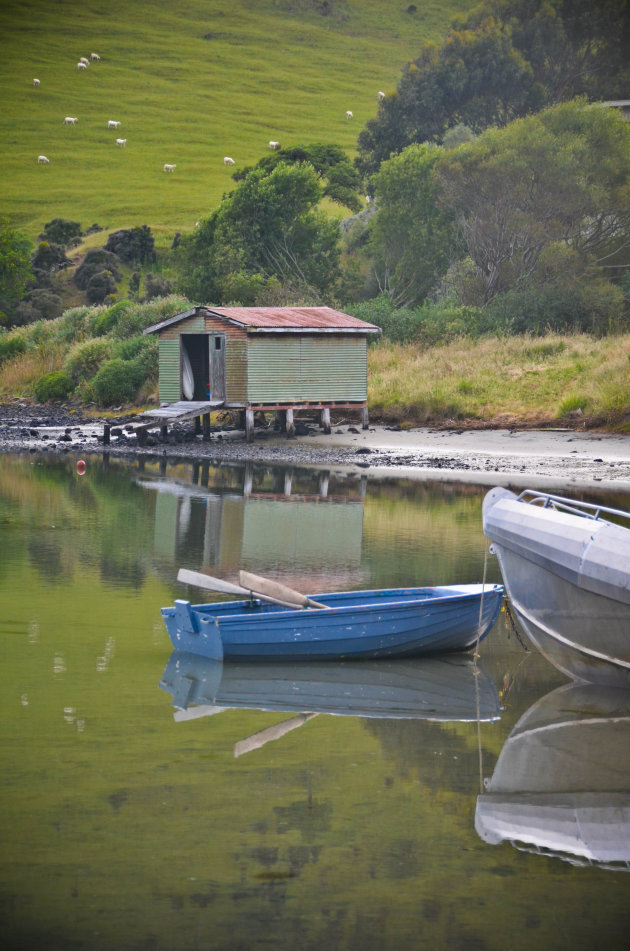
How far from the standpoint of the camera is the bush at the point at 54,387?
5612 cm

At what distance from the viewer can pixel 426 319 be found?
1997 inches

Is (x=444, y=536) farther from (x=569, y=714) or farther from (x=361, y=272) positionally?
(x=361, y=272)

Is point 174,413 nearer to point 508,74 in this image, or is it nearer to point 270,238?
point 270,238

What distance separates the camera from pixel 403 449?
37562 mm

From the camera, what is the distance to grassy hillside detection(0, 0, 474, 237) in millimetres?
94875

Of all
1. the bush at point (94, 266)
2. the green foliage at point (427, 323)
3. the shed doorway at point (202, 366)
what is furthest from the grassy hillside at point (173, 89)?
the shed doorway at point (202, 366)

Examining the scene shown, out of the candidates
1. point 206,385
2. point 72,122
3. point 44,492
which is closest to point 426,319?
point 206,385

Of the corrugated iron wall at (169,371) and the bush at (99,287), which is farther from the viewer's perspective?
the bush at (99,287)

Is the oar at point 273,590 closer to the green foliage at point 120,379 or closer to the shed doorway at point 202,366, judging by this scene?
the shed doorway at point 202,366

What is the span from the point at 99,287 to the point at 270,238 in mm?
14372

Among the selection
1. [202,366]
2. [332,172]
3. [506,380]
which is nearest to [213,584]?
[506,380]

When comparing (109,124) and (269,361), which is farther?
(109,124)

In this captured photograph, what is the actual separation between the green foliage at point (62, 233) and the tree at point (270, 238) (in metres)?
21.3

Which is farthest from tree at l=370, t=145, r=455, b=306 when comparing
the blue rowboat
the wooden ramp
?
the blue rowboat
